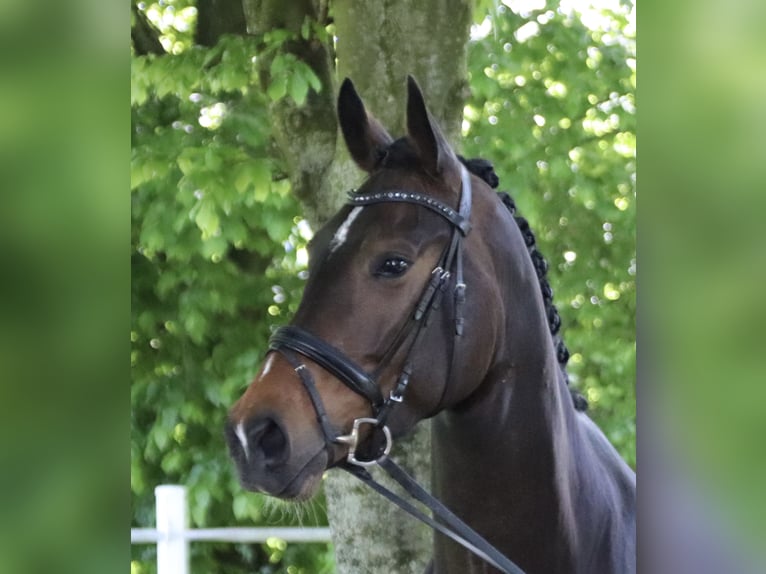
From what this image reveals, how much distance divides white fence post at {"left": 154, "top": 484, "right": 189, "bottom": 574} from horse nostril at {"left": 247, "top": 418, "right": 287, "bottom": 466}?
1508 millimetres

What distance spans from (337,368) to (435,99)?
1221mm

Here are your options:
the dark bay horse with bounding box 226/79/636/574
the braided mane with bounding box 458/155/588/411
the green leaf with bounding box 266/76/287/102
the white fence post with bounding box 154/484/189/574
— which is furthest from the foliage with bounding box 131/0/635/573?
the dark bay horse with bounding box 226/79/636/574

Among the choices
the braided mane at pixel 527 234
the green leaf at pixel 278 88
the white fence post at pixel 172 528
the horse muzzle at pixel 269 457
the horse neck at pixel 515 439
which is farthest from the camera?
the white fence post at pixel 172 528

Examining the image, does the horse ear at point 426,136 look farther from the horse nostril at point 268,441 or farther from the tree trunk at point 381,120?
the tree trunk at point 381,120

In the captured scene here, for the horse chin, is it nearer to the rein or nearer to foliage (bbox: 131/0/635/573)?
the rein

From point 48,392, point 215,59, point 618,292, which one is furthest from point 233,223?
point 48,392

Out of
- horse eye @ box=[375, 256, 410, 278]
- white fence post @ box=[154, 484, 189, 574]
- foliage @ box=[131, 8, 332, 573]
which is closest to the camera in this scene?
horse eye @ box=[375, 256, 410, 278]

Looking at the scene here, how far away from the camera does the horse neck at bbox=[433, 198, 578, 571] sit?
156 cm

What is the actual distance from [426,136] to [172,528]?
1.76 metres

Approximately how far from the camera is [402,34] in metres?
2.38

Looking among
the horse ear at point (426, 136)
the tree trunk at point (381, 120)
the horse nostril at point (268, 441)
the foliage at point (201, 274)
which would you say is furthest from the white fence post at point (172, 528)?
the horse ear at point (426, 136)

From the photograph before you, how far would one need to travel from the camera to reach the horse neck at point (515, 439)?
1.56 m

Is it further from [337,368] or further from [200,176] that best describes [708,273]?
[200,176]

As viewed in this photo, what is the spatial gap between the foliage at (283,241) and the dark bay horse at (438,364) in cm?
116
